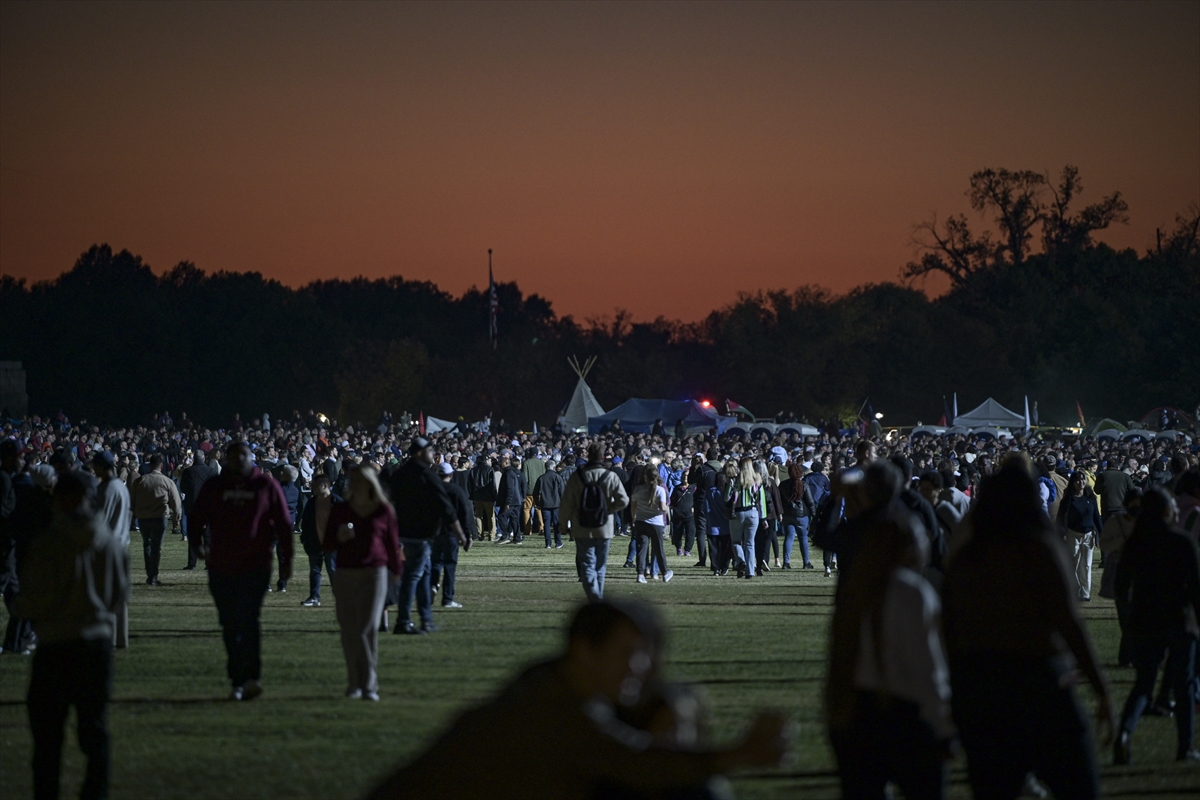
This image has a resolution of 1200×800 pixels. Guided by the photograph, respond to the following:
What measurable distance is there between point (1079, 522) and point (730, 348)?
93.3 meters

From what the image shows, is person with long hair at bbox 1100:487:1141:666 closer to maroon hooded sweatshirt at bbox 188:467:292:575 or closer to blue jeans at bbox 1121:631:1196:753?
blue jeans at bbox 1121:631:1196:753

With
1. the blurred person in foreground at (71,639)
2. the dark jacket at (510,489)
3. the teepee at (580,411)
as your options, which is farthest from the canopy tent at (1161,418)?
the blurred person in foreground at (71,639)

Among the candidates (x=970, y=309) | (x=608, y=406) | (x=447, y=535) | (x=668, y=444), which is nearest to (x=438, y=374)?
(x=608, y=406)

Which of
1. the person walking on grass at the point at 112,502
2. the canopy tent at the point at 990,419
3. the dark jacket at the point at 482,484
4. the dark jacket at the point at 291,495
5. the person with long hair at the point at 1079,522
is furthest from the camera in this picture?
the canopy tent at the point at 990,419

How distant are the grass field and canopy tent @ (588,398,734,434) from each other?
47.9 m

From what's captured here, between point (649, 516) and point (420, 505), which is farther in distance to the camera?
point (649, 516)

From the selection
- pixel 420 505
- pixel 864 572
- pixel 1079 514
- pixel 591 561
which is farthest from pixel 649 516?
pixel 864 572

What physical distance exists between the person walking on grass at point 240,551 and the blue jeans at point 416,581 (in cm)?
327

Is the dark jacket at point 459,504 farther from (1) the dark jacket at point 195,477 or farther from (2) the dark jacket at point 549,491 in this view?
(2) the dark jacket at point 549,491

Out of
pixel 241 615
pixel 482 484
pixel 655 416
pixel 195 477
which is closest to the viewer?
pixel 241 615

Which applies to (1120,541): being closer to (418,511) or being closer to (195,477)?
(418,511)

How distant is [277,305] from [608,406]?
25610 millimetres

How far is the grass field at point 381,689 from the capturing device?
8148 millimetres

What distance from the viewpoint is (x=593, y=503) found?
52.3 ft
